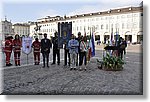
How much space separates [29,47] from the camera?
36.0 ft

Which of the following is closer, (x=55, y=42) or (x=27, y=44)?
(x=55, y=42)

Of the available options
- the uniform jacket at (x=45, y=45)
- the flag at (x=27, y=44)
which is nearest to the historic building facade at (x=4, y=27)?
the uniform jacket at (x=45, y=45)

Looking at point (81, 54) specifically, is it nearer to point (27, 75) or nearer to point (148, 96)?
point (27, 75)

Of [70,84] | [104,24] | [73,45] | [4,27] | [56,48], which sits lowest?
[70,84]

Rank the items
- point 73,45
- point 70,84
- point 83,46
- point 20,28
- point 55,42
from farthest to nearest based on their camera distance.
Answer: point 20,28, point 55,42, point 83,46, point 73,45, point 70,84

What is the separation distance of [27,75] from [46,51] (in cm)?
200

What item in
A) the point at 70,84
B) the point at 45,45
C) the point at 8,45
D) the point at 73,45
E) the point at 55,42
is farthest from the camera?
the point at 55,42

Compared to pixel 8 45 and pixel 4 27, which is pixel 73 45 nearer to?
pixel 4 27

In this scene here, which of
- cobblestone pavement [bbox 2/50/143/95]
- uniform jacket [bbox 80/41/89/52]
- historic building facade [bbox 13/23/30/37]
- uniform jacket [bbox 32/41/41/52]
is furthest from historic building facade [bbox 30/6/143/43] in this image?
cobblestone pavement [bbox 2/50/143/95]

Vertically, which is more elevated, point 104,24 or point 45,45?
point 104,24

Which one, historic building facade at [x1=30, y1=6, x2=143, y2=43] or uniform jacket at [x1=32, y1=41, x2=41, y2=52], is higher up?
historic building facade at [x1=30, y1=6, x2=143, y2=43]

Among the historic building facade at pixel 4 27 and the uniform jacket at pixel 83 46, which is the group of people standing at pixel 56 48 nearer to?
the uniform jacket at pixel 83 46

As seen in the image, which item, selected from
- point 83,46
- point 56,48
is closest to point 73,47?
point 83,46

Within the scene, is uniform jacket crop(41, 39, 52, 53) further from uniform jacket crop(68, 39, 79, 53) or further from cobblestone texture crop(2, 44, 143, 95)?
cobblestone texture crop(2, 44, 143, 95)
